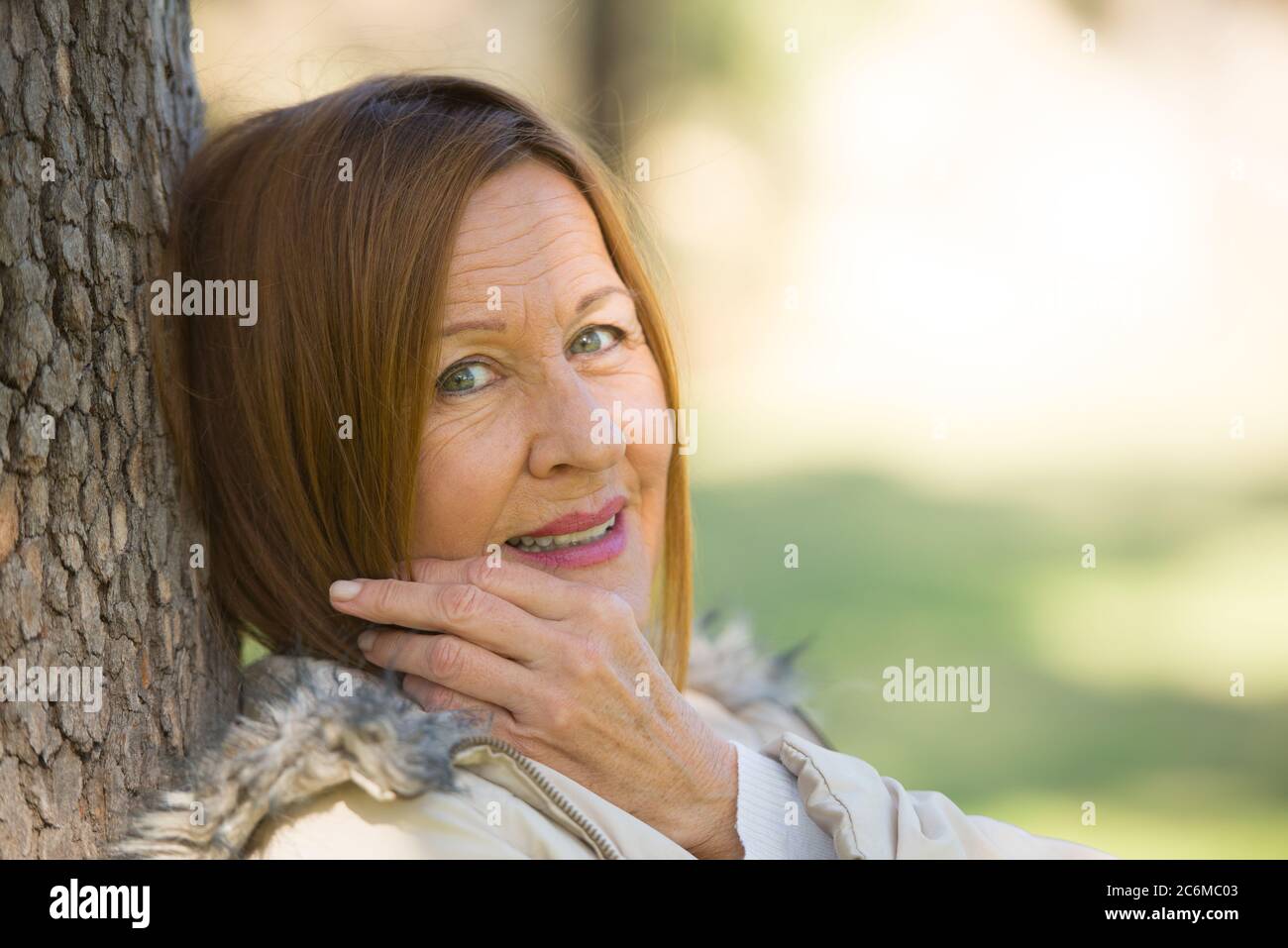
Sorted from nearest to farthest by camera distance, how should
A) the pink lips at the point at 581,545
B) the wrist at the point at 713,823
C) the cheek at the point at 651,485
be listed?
the wrist at the point at 713,823 < the pink lips at the point at 581,545 < the cheek at the point at 651,485

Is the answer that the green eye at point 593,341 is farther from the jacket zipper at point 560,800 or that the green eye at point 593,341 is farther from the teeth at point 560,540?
the jacket zipper at point 560,800

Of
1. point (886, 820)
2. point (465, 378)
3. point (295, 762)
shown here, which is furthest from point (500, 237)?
point (886, 820)

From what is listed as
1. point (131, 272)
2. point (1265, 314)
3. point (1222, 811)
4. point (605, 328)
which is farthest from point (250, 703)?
point (1265, 314)

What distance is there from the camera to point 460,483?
218cm

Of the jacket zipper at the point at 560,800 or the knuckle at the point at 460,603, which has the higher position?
the knuckle at the point at 460,603

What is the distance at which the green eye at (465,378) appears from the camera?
2.20m

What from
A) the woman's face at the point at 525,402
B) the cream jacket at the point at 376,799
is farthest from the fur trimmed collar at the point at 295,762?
the woman's face at the point at 525,402

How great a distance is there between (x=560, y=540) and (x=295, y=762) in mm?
677

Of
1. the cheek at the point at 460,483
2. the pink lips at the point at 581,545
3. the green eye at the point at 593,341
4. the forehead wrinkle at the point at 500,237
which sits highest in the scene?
the forehead wrinkle at the point at 500,237

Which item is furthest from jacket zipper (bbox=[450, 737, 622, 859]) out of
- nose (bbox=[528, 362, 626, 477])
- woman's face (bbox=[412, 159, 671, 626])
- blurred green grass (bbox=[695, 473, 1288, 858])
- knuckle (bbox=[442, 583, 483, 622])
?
blurred green grass (bbox=[695, 473, 1288, 858])

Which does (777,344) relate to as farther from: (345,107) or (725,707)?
(345,107)

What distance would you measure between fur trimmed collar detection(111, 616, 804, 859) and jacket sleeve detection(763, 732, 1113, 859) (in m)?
0.61

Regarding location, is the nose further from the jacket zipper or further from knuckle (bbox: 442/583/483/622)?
the jacket zipper

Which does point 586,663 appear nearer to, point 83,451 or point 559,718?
point 559,718
